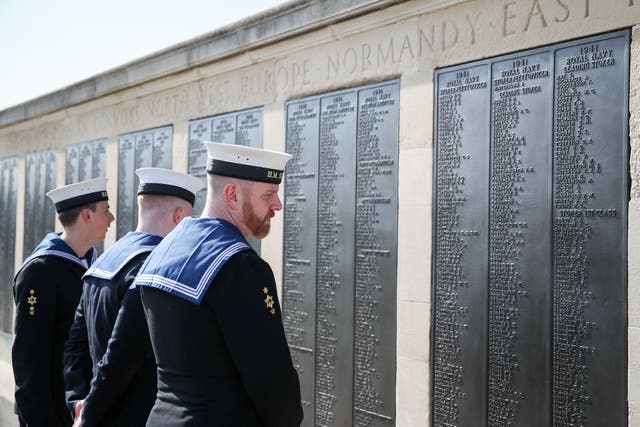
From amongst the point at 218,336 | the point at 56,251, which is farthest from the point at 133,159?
the point at 218,336

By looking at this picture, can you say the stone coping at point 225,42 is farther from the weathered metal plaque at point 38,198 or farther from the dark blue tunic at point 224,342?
the dark blue tunic at point 224,342

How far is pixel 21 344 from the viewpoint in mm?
3914

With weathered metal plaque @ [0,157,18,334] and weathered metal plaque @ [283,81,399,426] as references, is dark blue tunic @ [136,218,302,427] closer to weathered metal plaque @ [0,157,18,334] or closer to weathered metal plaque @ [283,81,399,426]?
weathered metal plaque @ [283,81,399,426]

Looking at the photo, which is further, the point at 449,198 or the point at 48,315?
the point at 449,198

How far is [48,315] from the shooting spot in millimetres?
3949

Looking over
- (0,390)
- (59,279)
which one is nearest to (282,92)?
(59,279)

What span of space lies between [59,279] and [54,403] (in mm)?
740

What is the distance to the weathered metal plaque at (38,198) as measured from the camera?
988 centimetres

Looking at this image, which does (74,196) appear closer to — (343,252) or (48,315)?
(48,315)

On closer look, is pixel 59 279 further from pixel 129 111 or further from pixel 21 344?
pixel 129 111

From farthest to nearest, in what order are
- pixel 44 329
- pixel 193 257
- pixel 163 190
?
pixel 44 329
pixel 163 190
pixel 193 257

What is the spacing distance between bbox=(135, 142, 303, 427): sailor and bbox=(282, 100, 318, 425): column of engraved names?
9.71 ft

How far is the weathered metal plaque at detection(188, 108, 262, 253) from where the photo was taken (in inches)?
241

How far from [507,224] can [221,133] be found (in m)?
3.34
